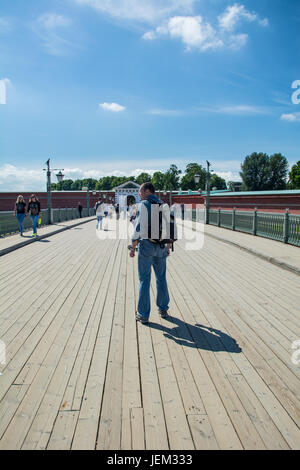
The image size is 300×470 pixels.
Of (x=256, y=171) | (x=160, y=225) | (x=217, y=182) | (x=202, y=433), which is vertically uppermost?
(x=217, y=182)

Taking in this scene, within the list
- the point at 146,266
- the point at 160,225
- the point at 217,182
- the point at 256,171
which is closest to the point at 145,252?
the point at 146,266

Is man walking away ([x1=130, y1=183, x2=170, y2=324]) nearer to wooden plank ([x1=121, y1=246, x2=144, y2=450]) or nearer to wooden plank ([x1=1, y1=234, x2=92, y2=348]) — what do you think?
wooden plank ([x1=121, y1=246, x2=144, y2=450])

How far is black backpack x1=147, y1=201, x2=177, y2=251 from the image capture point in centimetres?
413

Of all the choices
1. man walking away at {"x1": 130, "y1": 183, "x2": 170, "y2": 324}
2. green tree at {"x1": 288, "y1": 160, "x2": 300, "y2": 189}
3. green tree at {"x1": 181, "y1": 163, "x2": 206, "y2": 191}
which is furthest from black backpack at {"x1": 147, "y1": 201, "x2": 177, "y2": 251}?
green tree at {"x1": 181, "y1": 163, "x2": 206, "y2": 191}

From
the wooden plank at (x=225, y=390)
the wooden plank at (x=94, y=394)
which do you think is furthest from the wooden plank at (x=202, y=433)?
the wooden plank at (x=94, y=394)

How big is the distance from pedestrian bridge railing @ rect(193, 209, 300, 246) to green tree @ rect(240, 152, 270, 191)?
64.9m

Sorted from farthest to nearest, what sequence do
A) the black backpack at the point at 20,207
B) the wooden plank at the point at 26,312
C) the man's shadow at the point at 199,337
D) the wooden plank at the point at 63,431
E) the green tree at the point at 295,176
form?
1. the green tree at the point at 295,176
2. the black backpack at the point at 20,207
3. the wooden plank at the point at 26,312
4. the man's shadow at the point at 199,337
5. the wooden plank at the point at 63,431

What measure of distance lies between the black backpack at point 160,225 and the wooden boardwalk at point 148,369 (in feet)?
3.59

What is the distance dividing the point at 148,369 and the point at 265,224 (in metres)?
11.8

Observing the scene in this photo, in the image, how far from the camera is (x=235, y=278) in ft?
22.6

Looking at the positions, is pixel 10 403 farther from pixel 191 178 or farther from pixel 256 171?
pixel 191 178

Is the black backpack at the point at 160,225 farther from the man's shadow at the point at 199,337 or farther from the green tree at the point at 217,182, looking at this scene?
the green tree at the point at 217,182

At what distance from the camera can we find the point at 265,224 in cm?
1368

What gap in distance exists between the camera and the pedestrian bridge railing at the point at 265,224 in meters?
11.3
